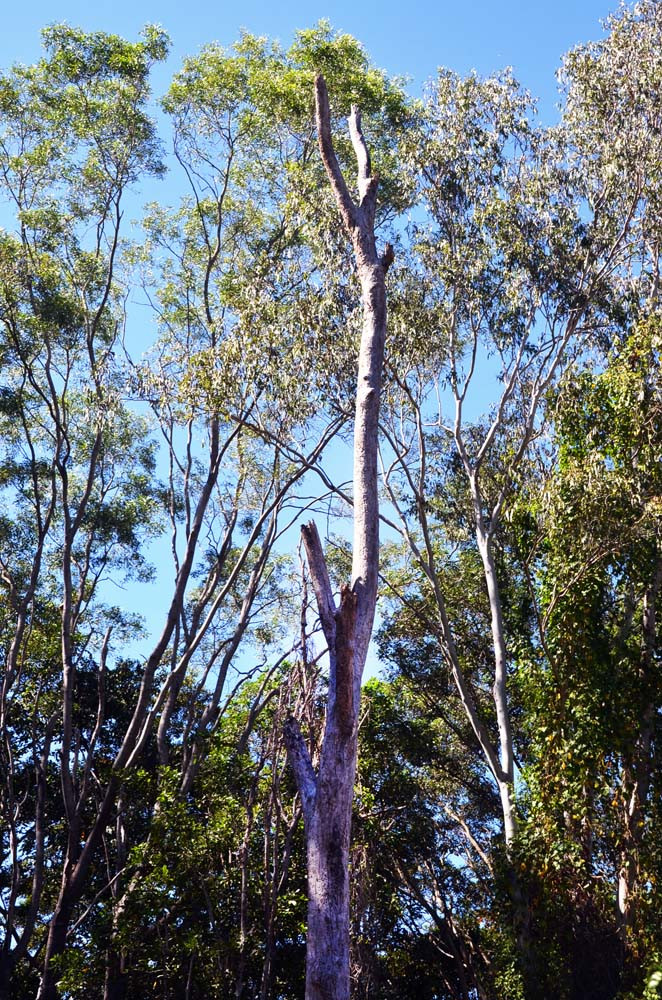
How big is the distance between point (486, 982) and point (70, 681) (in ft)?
21.1

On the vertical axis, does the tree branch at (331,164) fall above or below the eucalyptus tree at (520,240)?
below

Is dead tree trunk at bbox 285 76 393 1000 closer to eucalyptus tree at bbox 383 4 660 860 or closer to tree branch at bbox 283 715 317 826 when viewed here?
tree branch at bbox 283 715 317 826

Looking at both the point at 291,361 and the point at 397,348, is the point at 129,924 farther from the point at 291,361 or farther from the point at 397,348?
the point at 397,348

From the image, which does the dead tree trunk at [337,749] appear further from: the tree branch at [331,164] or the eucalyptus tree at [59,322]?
the eucalyptus tree at [59,322]

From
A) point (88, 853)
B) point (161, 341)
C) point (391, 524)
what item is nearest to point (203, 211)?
point (161, 341)

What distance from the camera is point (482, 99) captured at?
600 inches

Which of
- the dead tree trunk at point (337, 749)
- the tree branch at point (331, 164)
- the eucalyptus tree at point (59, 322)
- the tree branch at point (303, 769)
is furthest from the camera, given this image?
the eucalyptus tree at point (59, 322)

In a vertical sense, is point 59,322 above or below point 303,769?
above

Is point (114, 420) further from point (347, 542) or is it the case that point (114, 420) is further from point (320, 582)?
point (320, 582)

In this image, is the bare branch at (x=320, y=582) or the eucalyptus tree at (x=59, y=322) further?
the eucalyptus tree at (x=59, y=322)

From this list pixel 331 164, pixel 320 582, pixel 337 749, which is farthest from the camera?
pixel 331 164

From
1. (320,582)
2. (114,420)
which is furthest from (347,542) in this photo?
(320,582)

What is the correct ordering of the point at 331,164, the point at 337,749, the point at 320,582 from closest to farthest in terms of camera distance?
the point at 337,749 < the point at 320,582 < the point at 331,164

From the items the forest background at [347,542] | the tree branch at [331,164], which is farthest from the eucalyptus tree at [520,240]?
the tree branch at [331,164]
